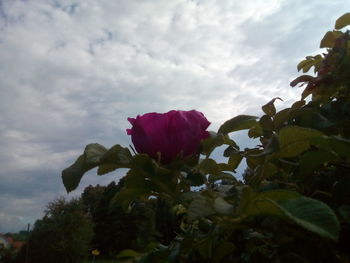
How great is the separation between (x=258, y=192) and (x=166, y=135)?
139 mm

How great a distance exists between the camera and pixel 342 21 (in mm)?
773

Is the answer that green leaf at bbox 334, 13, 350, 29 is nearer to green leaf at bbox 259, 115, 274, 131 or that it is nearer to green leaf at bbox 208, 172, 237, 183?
green leaf at bbox 259, 115, 274, 131

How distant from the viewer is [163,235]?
2.66 feet

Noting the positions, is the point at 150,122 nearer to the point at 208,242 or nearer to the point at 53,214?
the point at 208,242

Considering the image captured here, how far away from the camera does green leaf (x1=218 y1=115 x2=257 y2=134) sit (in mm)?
491

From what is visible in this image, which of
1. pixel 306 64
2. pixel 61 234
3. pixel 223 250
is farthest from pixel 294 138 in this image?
pixel 61 234

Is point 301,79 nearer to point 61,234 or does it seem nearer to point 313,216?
point 313,216

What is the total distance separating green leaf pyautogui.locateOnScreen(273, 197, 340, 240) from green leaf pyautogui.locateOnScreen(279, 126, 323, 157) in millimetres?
94

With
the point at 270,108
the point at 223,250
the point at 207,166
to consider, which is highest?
the point at 270,108

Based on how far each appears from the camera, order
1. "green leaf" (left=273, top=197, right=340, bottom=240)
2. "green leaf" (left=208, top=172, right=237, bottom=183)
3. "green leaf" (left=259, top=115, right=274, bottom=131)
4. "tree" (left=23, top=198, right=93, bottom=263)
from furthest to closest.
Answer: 1. "tree" (left=23, top=198, right=93, bottom=263)
2. "green leaf" (left=259, top=115, right=274, bottom=131)
3. "green leaf" (left=208, top=172, right=237, bottom=183)
4. "green leaf" (left=273, top=197, right=340, bottom=240)

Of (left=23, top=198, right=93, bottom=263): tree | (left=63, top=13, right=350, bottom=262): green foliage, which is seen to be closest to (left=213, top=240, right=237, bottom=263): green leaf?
(left=63, top=13, right=350, bottom=262): green foliage

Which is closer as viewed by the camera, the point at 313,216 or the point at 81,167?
the point at 313,216

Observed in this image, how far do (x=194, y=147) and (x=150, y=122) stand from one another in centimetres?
7

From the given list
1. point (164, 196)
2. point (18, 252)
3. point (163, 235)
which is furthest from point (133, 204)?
point (18, 252)
